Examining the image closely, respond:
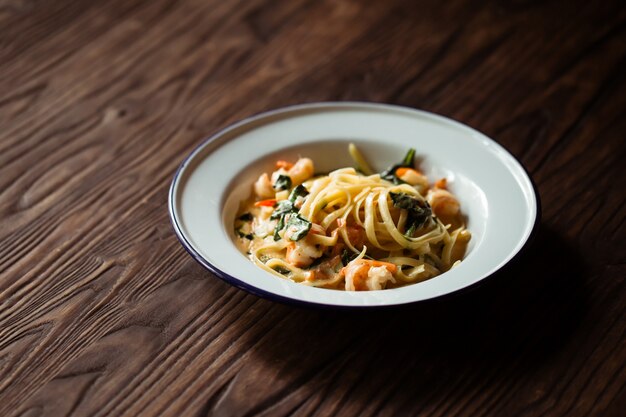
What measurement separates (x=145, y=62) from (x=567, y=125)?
231 centimetres

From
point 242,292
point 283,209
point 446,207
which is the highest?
point 283,209

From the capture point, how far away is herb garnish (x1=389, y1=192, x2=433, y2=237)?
8.86 feet

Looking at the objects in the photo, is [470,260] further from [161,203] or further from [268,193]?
[161,203]

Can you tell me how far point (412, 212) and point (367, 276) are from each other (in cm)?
45

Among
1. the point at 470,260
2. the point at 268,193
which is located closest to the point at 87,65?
the point at 268,193

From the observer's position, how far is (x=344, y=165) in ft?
10.5

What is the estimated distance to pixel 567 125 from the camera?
11.8 feet

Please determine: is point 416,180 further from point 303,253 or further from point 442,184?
point 303,253

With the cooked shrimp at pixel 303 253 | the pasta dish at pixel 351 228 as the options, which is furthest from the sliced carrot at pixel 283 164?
the cooked shrimp at pixel 303 253

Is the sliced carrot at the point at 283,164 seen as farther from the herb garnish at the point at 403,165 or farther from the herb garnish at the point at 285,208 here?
the herb garnish at the point at 403,165

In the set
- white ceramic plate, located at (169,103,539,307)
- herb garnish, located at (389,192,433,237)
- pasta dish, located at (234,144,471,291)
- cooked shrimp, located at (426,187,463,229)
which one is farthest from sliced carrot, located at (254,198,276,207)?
cooked shrimp, located at (426,187,463,229)

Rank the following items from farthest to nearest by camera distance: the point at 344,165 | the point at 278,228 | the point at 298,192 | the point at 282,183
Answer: the point at 344,165, the point at 282,183, the point at 298,192, the point at 278,228

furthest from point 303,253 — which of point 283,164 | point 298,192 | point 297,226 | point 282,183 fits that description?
point 283,164

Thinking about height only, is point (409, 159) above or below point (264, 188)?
below
